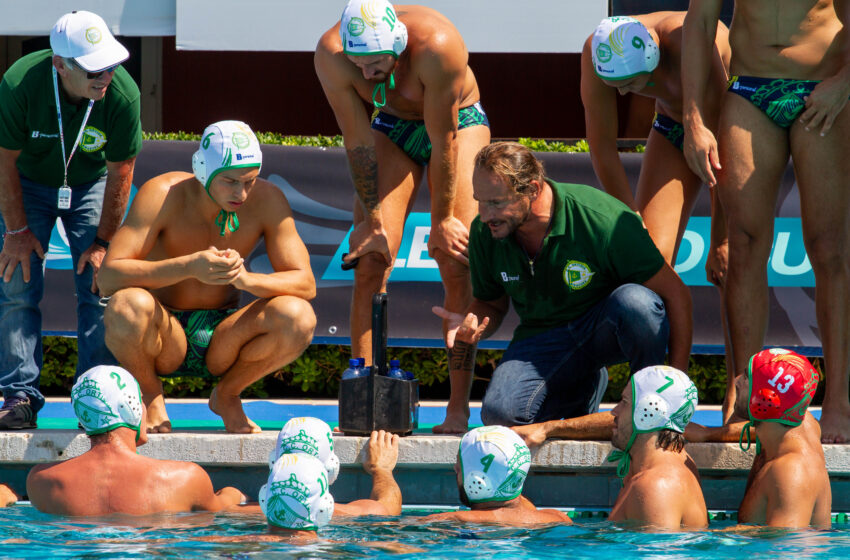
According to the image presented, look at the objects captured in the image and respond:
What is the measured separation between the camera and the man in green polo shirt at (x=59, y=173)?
536 cm

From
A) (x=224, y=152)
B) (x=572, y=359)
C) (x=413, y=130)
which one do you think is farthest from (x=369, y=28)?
(x=572, y=359)

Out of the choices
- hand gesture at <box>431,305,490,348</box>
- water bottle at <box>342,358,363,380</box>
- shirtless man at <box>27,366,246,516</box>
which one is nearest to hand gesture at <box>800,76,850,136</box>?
hand gesture at <box>431,305,490,348</box>

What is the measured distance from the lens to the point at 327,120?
13.5m

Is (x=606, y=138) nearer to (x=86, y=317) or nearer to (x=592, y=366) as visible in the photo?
(x=592, y=366)

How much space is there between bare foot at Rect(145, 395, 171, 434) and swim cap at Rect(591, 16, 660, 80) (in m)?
2.77

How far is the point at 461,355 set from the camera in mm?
5664

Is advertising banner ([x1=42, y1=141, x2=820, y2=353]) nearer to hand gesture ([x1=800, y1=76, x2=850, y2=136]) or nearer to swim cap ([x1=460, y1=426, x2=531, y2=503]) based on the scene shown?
hand gesture ([x1=800, y1=76, x2=850, y2=136])

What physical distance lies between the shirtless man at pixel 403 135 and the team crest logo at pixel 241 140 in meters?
0.65

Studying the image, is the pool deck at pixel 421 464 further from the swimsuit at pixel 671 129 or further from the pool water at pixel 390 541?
the swimsuit at pixel 671 129

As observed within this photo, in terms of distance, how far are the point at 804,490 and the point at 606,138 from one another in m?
2.20

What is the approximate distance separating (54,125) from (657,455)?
3423 millimetres

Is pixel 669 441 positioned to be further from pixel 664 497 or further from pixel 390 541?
pixel 390 541

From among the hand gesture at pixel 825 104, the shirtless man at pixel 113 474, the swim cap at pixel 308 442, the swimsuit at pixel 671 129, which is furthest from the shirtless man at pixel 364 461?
the hand gesture at pixel 825 104

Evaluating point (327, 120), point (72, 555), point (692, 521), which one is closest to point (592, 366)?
point (692, 521)
